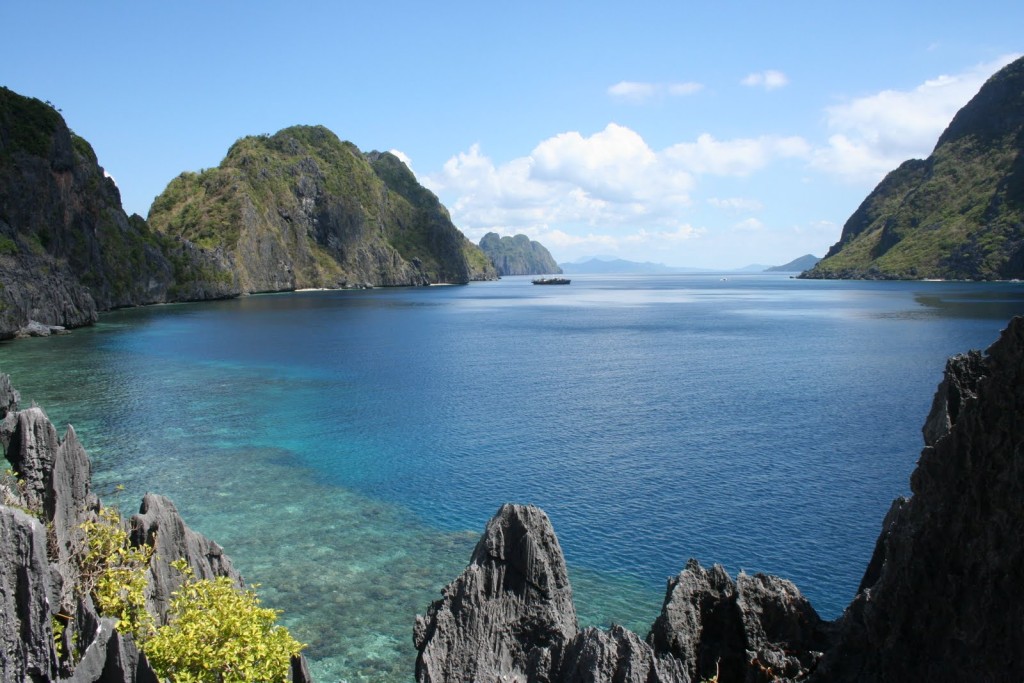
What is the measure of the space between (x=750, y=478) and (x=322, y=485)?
2863 cm

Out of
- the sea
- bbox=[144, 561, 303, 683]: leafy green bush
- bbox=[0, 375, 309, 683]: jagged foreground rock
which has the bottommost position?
the sea

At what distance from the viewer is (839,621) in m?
21.6

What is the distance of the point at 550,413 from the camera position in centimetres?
6844

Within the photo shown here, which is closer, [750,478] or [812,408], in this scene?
[750,478]

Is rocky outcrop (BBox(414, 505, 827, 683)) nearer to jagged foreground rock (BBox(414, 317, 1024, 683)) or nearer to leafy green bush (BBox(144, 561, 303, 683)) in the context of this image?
jagged foreground rock (BBox(414, 317, 1024, 683))

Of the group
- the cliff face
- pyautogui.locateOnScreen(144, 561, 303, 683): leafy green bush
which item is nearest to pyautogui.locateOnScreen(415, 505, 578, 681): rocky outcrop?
pyautogui.locateOnScreen(144, 561, 303, 683): leafy green bush

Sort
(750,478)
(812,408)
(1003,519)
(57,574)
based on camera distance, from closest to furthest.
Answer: (1003,519), (57,574), (750,478), (812,408)

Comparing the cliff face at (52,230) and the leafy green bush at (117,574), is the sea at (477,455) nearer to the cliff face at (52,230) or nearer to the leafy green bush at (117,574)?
the leafy green bush at (117,574)

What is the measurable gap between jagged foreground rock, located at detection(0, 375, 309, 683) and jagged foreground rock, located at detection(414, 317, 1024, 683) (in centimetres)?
586

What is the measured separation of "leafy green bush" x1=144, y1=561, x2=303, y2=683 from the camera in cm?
1847

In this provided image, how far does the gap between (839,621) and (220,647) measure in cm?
1776

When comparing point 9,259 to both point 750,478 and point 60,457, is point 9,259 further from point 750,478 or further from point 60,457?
point 750,478

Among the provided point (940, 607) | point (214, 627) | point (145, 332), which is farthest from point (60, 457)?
point (145, 332)

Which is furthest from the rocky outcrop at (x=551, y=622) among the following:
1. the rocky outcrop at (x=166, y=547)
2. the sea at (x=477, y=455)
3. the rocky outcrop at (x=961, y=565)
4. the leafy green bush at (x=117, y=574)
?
the rocky outcrop at (x=166, y=547)
